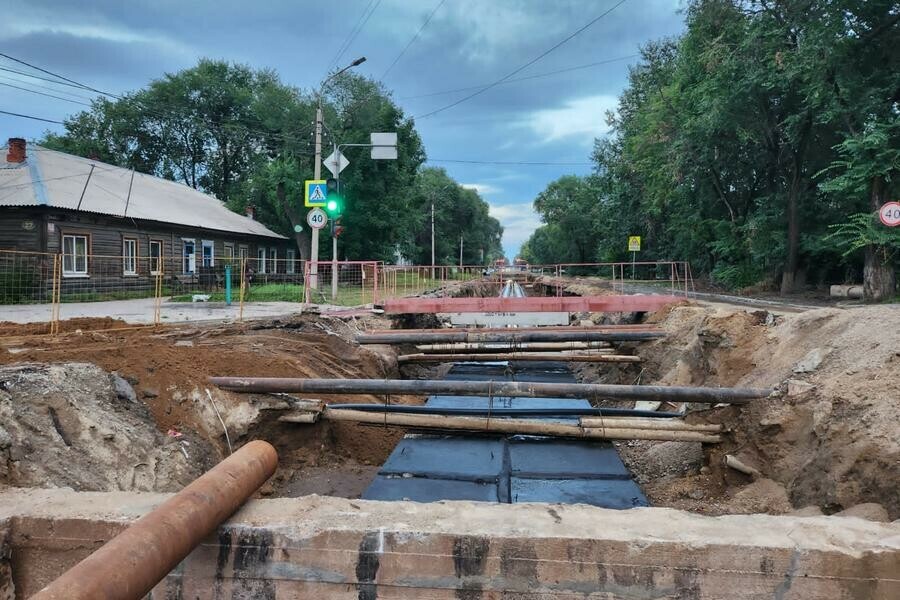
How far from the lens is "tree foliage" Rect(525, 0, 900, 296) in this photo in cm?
1481

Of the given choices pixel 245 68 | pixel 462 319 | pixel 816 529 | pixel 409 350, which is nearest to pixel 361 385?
pixel 816 529

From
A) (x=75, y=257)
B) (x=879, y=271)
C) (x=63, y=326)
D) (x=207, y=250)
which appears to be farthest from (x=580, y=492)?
(x=207, y=250)

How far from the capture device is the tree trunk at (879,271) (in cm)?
1495

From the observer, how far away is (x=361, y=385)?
559 centimetres

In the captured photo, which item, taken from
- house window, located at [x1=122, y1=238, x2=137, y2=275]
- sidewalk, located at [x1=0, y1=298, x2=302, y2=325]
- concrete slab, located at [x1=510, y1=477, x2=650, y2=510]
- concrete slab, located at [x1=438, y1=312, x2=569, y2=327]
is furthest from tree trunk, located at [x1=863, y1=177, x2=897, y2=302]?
house window, located at [x1=122, y1=238, x2=137, y2=275]

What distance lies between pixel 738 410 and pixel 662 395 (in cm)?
95

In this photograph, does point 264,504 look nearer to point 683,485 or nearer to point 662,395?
point 662,395

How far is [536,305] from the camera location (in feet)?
46.5

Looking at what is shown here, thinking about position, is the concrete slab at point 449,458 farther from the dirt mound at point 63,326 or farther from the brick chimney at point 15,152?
the brick chimney at point 15,152

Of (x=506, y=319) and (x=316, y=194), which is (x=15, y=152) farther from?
(x=506, y=319)

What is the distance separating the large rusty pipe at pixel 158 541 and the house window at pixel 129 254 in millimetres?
19142

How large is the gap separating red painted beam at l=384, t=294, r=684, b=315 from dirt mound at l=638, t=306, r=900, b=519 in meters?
6.15

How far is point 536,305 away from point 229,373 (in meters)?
9.17

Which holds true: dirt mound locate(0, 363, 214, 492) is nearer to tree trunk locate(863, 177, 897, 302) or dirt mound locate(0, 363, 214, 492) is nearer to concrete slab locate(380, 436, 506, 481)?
concrete slab locate(380, 436, 506, 481)
